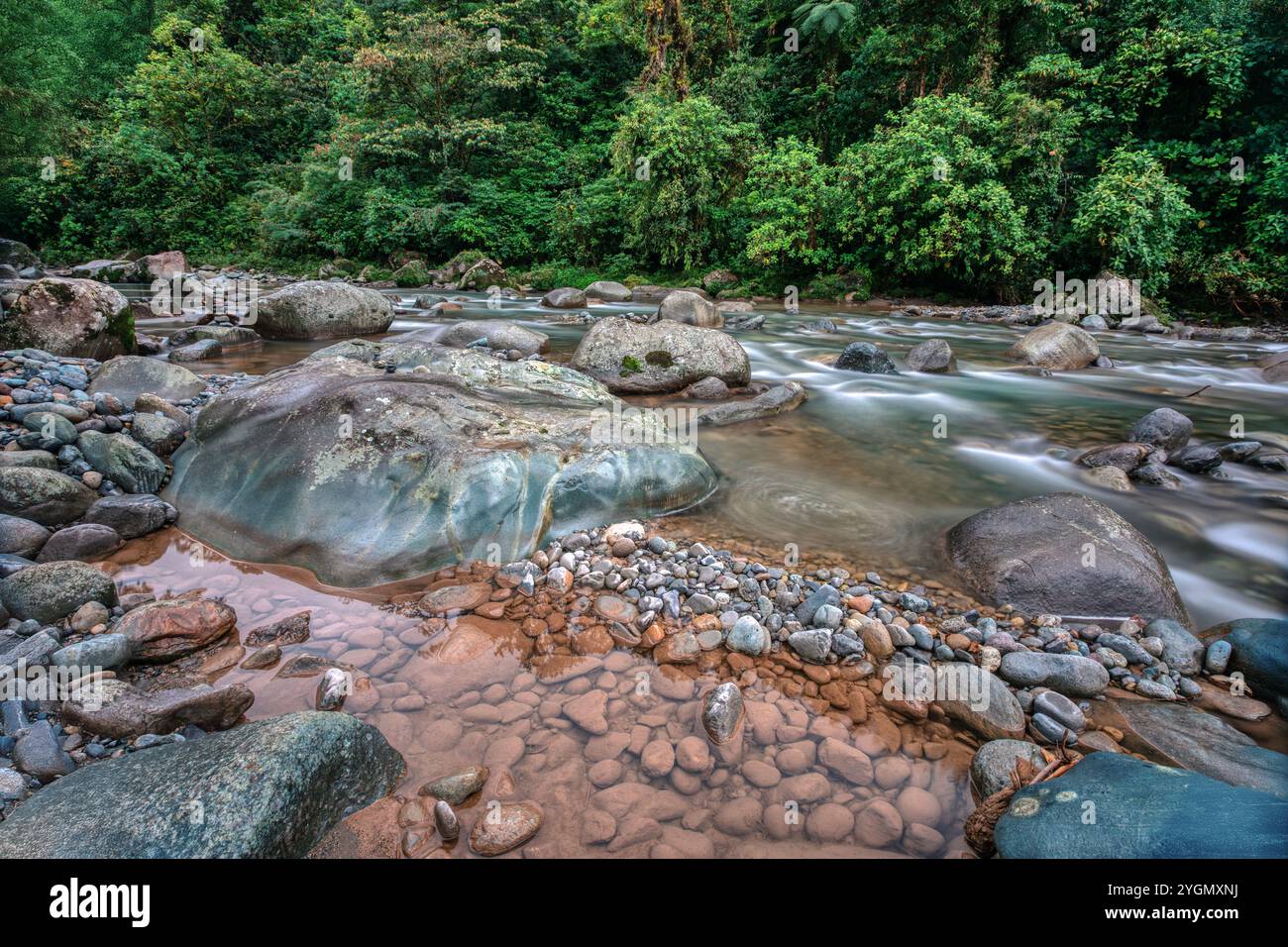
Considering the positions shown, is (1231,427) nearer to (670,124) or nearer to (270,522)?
(270,522)

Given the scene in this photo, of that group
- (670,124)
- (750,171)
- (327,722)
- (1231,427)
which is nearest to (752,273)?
(750,171)

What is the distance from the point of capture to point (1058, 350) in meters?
10.0

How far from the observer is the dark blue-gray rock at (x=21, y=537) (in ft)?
10.8

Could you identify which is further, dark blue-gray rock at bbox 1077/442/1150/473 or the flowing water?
dark blue-gray rock at bbox 1077/442/1150/473

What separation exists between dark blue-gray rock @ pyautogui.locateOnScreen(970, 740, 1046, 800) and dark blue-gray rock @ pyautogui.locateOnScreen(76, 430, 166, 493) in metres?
5.17

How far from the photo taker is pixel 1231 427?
690 centimetres

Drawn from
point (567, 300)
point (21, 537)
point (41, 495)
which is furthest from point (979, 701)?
point (567, 300)

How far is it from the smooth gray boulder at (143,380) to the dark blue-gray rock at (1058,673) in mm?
7142

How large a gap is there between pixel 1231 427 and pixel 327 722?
933cm

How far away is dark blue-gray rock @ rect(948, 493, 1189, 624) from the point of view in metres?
3.27

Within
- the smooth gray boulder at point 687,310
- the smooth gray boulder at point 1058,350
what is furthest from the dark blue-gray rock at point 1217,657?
the smooth gray boulder at point 687,310

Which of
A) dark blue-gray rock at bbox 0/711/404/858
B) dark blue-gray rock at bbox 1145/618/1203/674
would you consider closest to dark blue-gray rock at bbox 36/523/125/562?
dark blue-gray rock at bbox 0/711/404/858

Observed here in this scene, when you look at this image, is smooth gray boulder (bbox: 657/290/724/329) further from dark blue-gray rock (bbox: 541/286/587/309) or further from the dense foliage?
the dense foliage

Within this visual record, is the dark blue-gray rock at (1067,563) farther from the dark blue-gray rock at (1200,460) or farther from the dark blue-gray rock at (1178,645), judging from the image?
the dark blue-gray rock at (1200,460)
